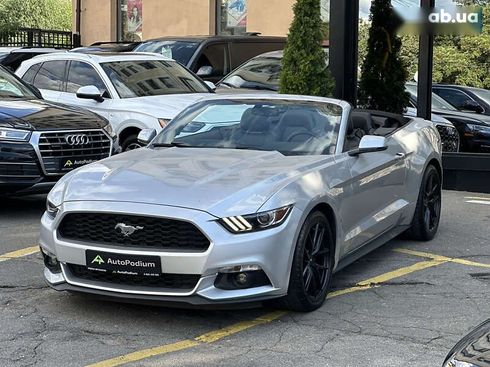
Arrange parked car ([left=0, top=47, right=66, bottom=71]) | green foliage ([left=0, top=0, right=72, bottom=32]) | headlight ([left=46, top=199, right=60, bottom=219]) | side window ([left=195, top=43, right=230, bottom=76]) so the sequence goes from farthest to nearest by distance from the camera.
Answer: green foliage ([left=0, top=0, right=72, bottom=32]), parked car ([left=0, top=47, right=66, bottom=71]), side window ([left=195, top=43, right=230, bottom=76]), headlight ([left=46, top=199, right=60, bottom=219])

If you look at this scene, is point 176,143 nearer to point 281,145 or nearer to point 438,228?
point 281,145

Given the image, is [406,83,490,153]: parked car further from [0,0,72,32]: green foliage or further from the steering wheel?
[0,0,72,32]: green foliage

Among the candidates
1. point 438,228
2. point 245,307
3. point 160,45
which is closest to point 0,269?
point 245,307

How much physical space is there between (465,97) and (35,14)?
2950 centimetres

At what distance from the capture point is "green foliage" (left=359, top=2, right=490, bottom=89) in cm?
1120

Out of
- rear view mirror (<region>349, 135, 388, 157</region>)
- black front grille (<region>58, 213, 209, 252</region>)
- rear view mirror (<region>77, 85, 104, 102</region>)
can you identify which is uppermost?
rear view mirror (<region>77, 85, 104, 102</region>)

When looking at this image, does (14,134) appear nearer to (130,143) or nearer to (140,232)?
(130,143)

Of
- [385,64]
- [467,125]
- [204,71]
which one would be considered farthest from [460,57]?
[204,71]

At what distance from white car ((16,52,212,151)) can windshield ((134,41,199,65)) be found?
2318mm

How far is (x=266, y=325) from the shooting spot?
212 inches

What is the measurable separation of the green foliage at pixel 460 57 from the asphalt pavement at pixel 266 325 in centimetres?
487

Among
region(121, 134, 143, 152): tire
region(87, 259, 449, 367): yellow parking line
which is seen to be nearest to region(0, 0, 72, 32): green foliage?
region(121, 134, 143, 152): tire

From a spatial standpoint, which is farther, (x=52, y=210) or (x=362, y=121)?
(x=362, y=121)

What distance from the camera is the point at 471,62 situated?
11.4 metres
